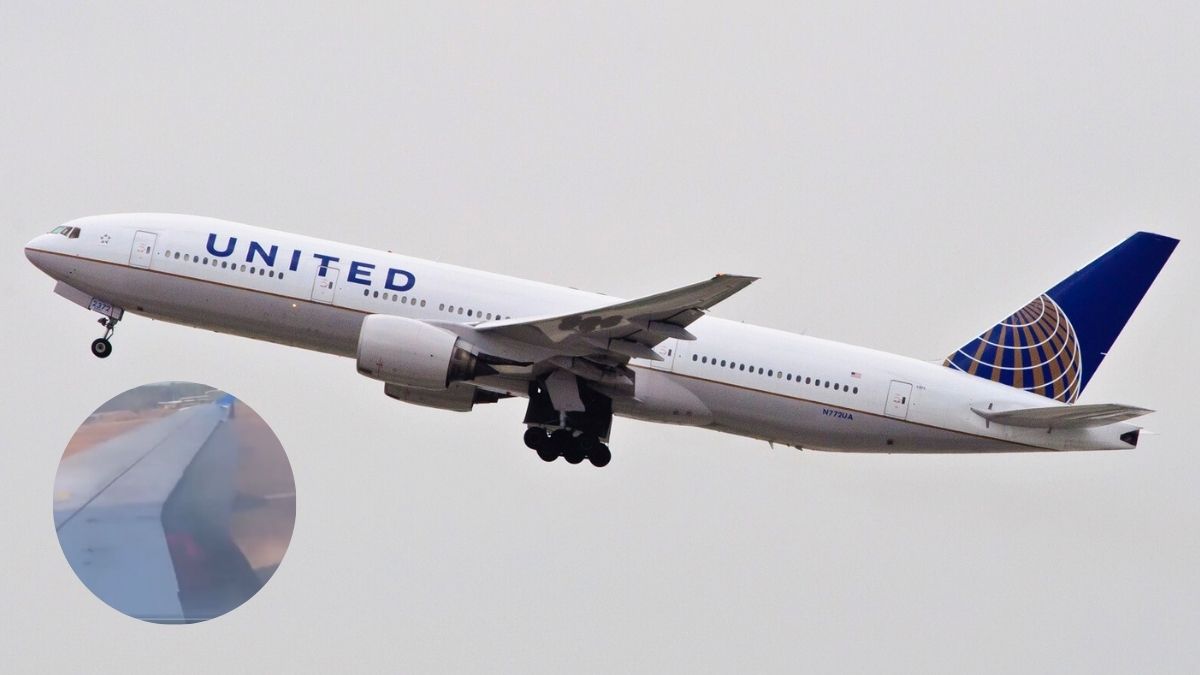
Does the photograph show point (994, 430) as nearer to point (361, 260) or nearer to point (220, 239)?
point (361, 260)

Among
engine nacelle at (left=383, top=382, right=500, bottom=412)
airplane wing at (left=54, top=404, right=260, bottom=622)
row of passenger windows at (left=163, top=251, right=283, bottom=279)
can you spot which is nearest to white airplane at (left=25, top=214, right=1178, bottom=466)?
row of passenger windows at (left=163, top=251, right=283, bottom=279)

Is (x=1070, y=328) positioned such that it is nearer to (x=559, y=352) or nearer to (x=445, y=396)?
(x=559, y=352)

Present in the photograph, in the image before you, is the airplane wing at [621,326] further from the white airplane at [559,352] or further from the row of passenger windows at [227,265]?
the row of passenger windows at [227,265]

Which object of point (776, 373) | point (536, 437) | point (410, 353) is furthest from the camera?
point (536, 437)

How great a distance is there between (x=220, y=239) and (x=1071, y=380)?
2072cm

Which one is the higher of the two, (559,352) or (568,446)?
(559,352)

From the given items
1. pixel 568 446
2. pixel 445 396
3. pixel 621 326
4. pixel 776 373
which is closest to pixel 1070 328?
pixel 776 373

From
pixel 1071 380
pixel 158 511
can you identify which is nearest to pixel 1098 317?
pixel 1071 380

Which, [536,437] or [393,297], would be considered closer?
[393,297]

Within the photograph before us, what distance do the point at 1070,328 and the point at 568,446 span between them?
42.3ft

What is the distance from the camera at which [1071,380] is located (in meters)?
39.4

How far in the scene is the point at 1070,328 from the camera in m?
39.9

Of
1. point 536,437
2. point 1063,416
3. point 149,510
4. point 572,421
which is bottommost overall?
point 149,510

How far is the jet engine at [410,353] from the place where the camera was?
3500 centimetres
